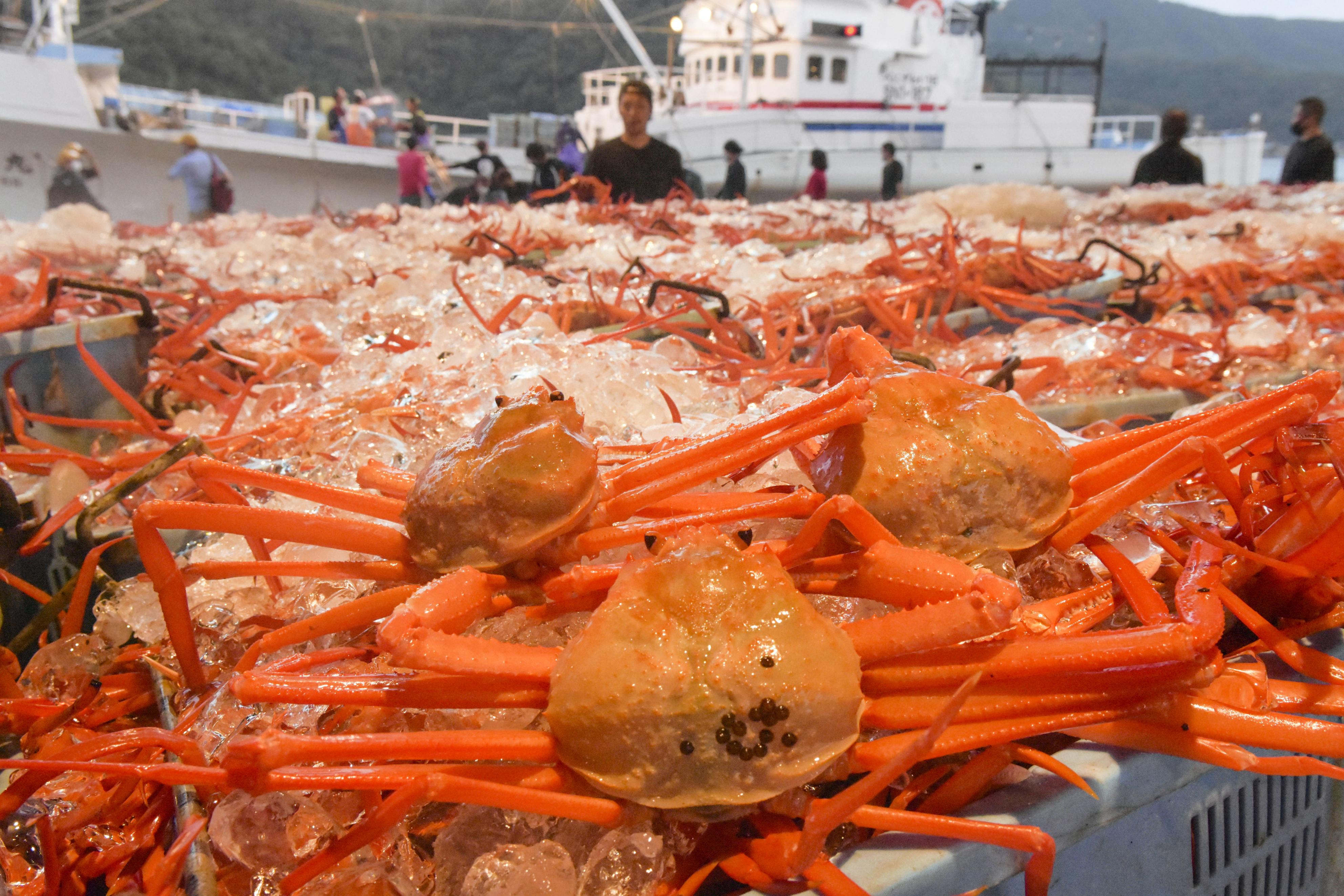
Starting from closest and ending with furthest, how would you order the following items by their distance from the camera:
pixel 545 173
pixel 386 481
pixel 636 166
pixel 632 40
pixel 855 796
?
pixel 855 796 → pixel 386 481 → pixel 636 166 → pixel 545 173 → pixel 632 40

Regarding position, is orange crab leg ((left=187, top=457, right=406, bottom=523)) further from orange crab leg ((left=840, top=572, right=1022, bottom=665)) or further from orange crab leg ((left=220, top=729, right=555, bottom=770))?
orange crab leg ((left=840, top=572, right=1022, bottom=665))

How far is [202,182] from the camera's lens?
27.0 feet

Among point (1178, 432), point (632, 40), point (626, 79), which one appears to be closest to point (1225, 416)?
point (1178, 432)

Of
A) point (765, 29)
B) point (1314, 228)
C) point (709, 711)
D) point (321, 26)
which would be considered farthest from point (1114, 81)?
point (709, 711)

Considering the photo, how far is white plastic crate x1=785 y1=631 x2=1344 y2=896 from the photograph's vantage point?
1.99 ft

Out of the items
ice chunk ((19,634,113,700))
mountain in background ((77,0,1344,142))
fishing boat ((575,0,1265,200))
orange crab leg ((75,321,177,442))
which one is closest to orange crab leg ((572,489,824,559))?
ice chunk ((19,634,113,700))

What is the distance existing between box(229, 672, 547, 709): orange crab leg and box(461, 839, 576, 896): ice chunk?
0.37 feet

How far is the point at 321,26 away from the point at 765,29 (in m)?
32.4

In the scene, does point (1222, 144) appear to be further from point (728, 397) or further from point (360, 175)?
point (728, 397)

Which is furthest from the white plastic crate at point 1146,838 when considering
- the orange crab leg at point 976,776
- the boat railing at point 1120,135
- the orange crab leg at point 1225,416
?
the boat railing at point 1120,135

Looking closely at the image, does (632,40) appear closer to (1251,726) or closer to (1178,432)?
(1178,432)

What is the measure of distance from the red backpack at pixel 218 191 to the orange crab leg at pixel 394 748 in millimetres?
9169

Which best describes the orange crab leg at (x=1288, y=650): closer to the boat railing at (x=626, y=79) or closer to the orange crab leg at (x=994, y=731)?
the orange crab leg at (x=994, y=731)

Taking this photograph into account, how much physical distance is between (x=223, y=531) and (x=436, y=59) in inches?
1848
